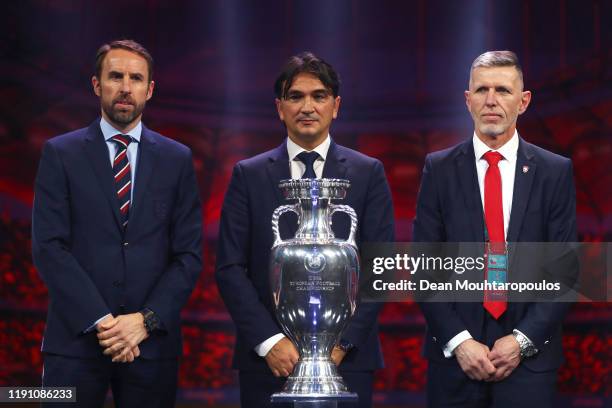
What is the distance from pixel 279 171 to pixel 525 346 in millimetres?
1027

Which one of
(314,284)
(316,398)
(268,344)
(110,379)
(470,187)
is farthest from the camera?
(470,187)

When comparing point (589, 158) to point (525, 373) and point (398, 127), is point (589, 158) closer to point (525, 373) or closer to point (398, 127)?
point (398, 127)

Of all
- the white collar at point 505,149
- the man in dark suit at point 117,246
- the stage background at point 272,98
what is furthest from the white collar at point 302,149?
the stage background at point 272,98

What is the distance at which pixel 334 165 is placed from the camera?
11.9 ft

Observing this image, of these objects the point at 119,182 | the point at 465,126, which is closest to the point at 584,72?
the point at 465,126

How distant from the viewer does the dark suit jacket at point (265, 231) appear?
135 inches

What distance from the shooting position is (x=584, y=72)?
196 inches

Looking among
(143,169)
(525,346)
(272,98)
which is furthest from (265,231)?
(272,98)

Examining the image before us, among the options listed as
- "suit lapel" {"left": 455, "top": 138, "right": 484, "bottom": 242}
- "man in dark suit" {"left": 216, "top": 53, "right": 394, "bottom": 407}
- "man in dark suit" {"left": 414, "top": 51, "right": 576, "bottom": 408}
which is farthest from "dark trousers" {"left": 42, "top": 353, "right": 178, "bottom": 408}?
A: "suit lapel" {"left": 455, "top": 138, "right": 484, "bottom": 242}

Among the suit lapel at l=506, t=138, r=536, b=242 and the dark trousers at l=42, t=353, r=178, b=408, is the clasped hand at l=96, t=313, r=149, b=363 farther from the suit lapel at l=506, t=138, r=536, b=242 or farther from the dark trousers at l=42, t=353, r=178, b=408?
the suit lapel at l=506, t=138, r=536, b=242

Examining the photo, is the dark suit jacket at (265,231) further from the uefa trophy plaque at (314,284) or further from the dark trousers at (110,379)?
the uefa trophy plaque at (314,284)

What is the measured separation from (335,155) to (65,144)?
94 centimetres

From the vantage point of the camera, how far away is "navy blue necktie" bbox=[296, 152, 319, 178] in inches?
142

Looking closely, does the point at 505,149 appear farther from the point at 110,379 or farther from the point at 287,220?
the point at 110,379
